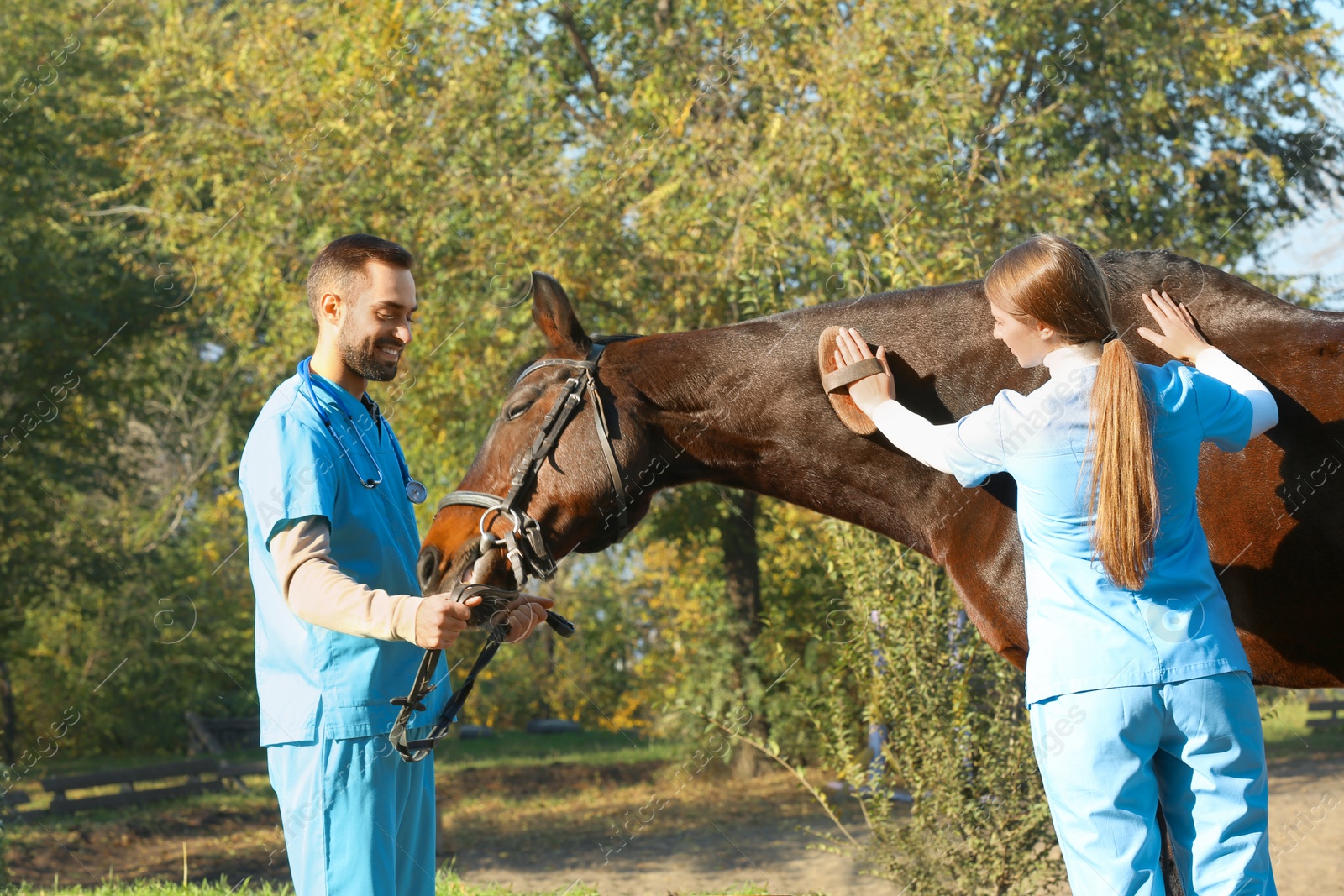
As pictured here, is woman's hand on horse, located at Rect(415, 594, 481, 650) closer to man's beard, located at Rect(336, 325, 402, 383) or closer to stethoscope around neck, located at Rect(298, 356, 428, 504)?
stethoscope around neck, located at Rect(298, 356, 428, 504)

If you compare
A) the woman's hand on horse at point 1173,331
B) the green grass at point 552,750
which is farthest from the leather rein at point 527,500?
the green grass at point 552,750

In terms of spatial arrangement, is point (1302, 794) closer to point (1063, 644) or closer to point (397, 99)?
point (1063, 644)

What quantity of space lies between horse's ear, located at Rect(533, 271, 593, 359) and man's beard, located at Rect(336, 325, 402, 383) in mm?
529

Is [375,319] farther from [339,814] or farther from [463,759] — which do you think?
[463,759]

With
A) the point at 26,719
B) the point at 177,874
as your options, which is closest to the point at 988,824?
the point at 177,874

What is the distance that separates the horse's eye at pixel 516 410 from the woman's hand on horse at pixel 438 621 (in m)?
1.01

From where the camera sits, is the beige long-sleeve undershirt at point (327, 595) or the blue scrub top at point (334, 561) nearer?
the beige long-sleeve undershirt at point (327, 595)

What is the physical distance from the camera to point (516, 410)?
3.10m

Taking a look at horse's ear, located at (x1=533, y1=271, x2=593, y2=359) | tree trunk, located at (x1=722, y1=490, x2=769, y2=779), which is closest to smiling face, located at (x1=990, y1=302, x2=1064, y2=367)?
horse's ear, located at (x1=533, y1=271, x2=593, y2=359)

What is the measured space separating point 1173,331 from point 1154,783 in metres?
1.16

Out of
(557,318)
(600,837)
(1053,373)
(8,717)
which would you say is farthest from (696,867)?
(8,717)

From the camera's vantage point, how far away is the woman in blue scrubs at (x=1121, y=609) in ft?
6.62

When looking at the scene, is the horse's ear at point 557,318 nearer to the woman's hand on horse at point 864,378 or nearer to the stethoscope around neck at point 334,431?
the stethoscope around neck at point 334,431

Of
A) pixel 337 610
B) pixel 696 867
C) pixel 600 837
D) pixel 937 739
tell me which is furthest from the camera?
pixel 600 837
